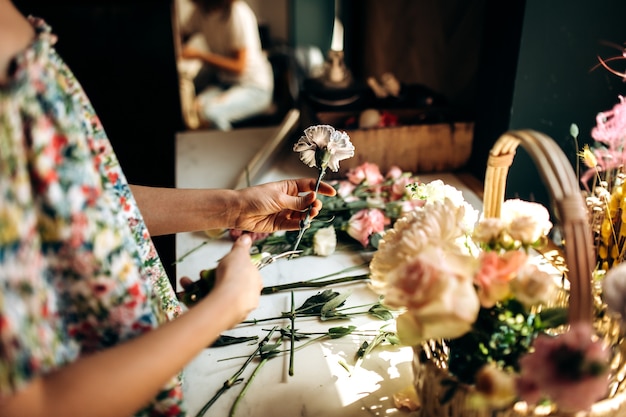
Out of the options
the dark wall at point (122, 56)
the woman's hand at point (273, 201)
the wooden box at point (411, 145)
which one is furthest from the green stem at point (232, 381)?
the dark wall at point (122, 56)

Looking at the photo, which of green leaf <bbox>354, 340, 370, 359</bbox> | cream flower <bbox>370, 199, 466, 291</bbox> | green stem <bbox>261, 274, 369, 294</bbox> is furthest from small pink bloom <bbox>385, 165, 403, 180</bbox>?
cream flower <bbox>370, 199, 466, 291</bbox>

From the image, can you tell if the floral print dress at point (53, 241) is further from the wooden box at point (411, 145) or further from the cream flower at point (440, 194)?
the wooden box at point (411, 145)

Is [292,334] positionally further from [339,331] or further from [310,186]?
[310,186]

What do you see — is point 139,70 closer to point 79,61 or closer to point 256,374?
point 79,61

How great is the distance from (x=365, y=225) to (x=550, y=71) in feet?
2.13

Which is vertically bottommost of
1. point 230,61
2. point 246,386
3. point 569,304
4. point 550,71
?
point 246,386

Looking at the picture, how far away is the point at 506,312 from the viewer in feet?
1.99

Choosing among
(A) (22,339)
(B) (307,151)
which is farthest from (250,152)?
(A) (22,339)

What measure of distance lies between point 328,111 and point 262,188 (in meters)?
0.76

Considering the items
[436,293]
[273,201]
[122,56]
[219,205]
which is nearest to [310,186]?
[273,201]

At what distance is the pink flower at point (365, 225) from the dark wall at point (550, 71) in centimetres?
45

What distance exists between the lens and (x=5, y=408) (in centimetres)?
46

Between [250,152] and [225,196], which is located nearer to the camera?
[225,196]

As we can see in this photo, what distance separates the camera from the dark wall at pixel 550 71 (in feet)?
4.11
